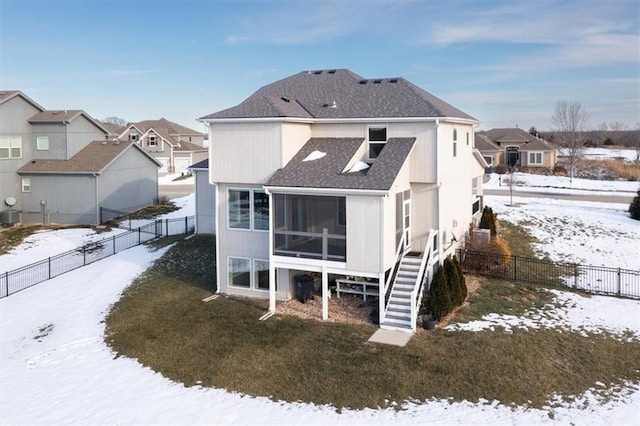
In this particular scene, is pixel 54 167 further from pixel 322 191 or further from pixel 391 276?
pixel 391 276

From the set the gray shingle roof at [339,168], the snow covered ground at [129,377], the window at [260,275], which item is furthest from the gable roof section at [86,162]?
the gray shingle roof at [339,168]

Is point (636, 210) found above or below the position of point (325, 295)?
above

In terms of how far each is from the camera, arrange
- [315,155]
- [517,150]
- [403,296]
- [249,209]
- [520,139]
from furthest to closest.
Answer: [520,139], [517,150], [249,209], [315,155], [403,296]

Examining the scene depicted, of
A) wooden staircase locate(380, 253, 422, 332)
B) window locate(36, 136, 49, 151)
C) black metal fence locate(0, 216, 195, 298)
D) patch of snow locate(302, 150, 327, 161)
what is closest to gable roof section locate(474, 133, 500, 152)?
black metal fence locate(0, 216, 195, 298)

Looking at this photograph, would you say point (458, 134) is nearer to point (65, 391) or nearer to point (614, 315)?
point (614, 315)

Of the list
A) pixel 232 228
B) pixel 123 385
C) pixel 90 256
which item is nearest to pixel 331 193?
pixel 232 228

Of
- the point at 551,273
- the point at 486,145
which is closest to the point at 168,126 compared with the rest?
the point at 486,145

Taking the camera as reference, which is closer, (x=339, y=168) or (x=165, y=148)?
(x=339, y=168)

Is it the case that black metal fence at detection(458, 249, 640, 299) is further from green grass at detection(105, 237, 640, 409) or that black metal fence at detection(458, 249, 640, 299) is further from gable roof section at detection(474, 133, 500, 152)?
gable roof section at detection(474, 133, 500, 152)
